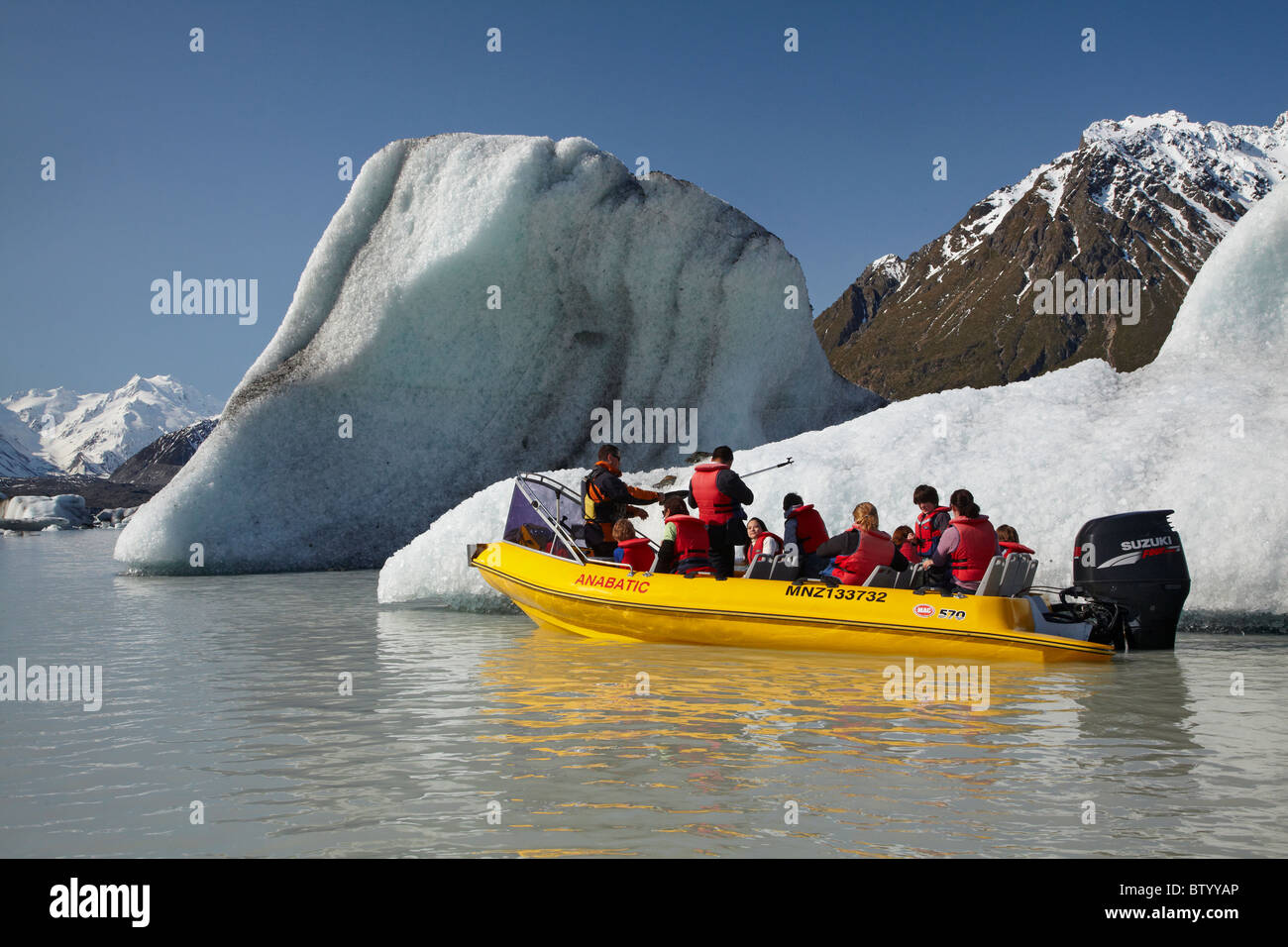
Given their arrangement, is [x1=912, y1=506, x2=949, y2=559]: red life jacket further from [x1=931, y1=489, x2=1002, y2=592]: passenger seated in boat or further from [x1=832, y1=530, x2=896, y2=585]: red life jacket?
[x1=931, y1=489, x2=1002, y2=592]: passenger seated in boat

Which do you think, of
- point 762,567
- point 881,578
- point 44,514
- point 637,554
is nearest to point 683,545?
point 637,554

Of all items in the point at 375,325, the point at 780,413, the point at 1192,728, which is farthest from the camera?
the point at 780,413

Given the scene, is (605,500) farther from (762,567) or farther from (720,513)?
(762,567)

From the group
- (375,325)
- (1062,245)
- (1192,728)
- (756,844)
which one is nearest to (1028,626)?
(1192,728)

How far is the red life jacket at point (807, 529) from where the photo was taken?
384 inches

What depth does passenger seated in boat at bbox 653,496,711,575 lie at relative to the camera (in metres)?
9.73

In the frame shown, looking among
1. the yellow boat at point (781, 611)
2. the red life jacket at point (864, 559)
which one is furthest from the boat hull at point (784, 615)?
the red life jacket at point (864, 559)

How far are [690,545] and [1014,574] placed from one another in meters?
2.94

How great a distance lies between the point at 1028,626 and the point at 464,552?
24.0 feet

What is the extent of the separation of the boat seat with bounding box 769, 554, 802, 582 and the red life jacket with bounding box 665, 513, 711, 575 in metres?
0.62

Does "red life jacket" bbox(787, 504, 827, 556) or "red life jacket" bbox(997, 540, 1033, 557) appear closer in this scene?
"red life jacket" bbox(997, 540, 1033, 557)

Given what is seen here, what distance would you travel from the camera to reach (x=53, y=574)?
867 inches

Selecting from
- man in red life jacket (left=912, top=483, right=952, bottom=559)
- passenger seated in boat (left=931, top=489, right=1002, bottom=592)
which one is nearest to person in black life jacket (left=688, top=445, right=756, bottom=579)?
man in red life jacket (left=912, top=483, right=952, bottom=559)

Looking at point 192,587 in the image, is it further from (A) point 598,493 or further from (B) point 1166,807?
(B) point 1166,807
